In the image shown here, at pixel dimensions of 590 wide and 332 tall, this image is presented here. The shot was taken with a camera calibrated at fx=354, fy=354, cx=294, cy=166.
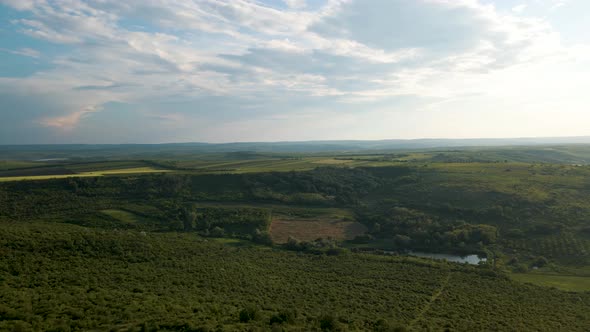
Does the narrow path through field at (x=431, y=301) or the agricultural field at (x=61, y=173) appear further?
the agricultural field at (x=61, y=173)

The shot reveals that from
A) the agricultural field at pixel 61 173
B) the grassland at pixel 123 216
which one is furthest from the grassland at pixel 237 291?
the agricultural field at pixel 61 173

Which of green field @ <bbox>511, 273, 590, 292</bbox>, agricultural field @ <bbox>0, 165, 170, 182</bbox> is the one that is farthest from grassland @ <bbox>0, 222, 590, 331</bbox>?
agricultural field @ <bbox>0, 165, 170, 182</bbox>

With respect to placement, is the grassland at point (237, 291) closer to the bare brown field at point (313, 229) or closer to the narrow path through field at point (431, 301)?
the narrow path through field at point (431, 301)

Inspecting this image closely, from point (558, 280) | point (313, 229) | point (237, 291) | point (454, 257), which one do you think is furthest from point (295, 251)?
point (558, 280)

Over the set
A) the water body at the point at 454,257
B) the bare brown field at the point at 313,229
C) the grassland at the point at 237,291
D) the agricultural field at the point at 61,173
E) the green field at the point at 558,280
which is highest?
the agricultural field at the point at 61,173

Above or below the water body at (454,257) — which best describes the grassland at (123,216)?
above

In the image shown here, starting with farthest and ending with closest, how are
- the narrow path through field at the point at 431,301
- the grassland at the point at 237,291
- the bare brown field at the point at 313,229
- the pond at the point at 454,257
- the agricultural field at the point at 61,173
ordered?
the agricultural field at the point at 61,173, the bare brown field at the point at 313,229, the pond at the point at 454,257, the narrow path through field at the point at 431,301, the grassland at the point at 237,291

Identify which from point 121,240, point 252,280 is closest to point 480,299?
point 252,280
